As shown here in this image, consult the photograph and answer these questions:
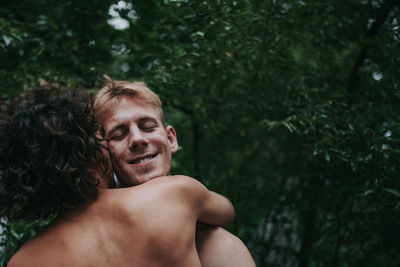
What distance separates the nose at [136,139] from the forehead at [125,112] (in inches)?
3.1

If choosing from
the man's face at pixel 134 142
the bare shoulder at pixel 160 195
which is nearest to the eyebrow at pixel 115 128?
the man's face at pixel 134 142

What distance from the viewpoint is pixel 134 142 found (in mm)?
2021

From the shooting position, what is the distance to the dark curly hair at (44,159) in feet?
5.18

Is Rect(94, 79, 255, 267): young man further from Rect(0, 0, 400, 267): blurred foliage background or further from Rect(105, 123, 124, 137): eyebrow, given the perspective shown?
Rect(0, 0, 400, 267): blurred foliage background

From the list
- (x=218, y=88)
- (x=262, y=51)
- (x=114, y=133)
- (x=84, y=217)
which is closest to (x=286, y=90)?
(x=262, y=51)

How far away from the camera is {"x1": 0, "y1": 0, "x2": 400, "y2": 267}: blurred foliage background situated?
242 centimetres

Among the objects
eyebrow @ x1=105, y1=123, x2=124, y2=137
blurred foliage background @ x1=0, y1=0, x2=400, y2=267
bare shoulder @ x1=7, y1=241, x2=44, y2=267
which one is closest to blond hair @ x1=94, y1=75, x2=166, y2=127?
eyebrow @ x1=105, y1=123, x2=124, y2=137

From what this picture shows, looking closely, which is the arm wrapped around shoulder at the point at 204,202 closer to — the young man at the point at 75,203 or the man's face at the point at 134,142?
the young man at the point at 75,203

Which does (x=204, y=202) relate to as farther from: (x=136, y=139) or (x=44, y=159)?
(x=44, y=159)

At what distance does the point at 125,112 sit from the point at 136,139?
0.22 metres

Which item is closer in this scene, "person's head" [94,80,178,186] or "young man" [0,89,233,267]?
"young man" [0,89,233,267]

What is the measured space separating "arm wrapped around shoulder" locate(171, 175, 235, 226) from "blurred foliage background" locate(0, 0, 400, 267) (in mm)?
667

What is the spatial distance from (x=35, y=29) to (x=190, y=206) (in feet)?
8.06

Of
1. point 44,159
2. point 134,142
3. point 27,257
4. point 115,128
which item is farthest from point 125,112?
point 27,257
